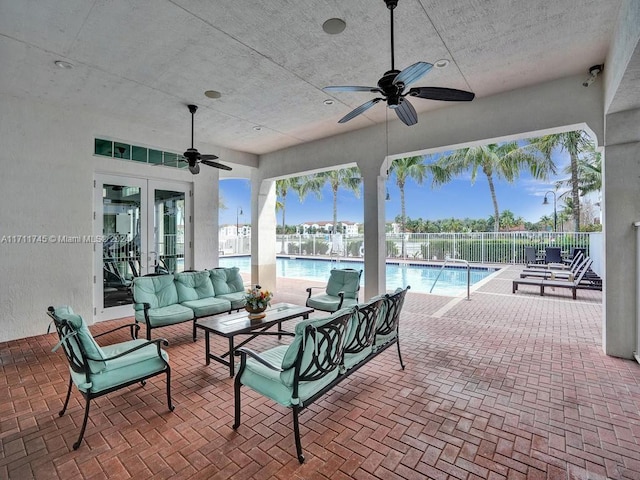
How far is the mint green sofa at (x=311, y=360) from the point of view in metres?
2.12

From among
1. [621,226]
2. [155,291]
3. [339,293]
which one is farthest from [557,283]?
[155,291]

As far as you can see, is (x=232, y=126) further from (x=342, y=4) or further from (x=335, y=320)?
(x=335, y=320)

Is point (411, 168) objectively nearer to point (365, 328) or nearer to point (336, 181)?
point (336, 181)

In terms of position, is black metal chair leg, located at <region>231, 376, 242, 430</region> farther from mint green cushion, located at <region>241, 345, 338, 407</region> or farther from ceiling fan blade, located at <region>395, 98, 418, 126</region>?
ceiling fan blade, located at <region>395, 98, 418, 126</region>

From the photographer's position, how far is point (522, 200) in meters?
20.0

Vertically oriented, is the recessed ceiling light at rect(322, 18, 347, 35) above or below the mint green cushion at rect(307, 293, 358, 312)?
above

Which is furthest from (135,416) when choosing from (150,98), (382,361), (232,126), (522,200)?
(522,200)

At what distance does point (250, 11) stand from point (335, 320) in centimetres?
272

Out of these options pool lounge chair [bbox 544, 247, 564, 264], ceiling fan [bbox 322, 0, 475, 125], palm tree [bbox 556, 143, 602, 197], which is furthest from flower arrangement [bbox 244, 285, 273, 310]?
palm tree [bbox 556, 143, 602, 197]

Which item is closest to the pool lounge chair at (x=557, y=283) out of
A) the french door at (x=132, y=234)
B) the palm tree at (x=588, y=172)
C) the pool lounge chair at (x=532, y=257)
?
the pool lounge chair at (x=532, y=257)

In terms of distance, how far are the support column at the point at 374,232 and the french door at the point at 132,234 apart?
3.74 metres

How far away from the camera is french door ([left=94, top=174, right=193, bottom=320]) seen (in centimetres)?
550

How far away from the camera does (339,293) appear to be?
192 inches

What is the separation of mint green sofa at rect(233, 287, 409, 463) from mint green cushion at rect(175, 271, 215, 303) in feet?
8.73
